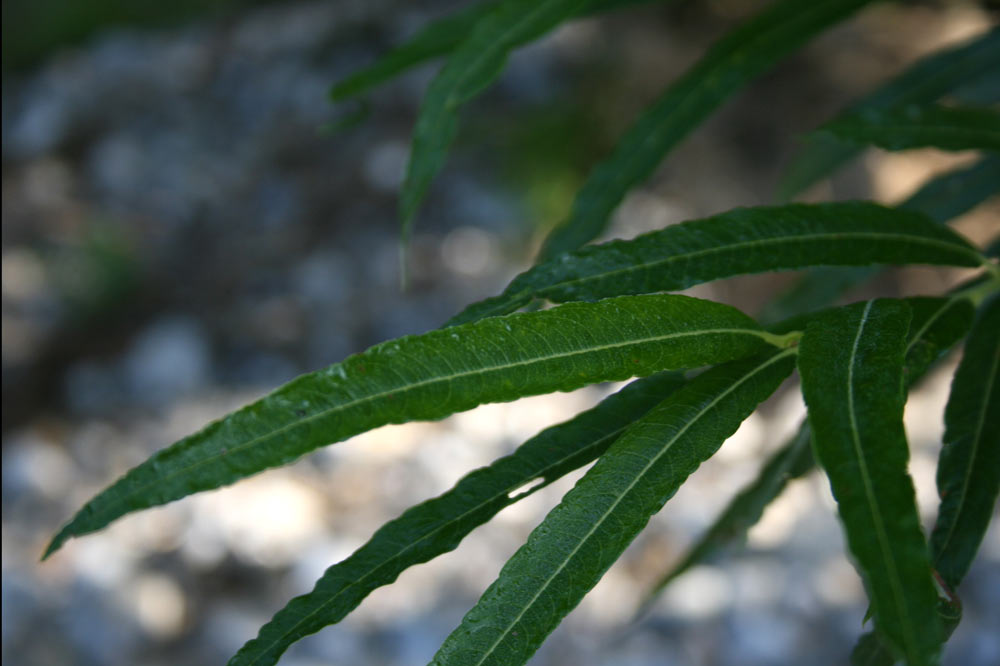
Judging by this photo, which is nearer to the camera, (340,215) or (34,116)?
(340,215)

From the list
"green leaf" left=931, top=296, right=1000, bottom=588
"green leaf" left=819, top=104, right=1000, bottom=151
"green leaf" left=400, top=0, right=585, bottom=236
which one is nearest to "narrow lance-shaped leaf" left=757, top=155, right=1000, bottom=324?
"green leaf" left=819, top=104, right=1000, bottom=151

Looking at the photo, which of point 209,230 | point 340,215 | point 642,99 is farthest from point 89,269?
point 642,99

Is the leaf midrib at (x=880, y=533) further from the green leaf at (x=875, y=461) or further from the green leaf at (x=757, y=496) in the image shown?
the green leaf at (x=757, y=496)

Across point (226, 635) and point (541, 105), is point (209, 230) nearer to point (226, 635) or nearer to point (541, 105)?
point (541, 105)

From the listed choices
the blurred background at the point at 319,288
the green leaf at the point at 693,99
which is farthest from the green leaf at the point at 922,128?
the blurred background at the point at 319,288

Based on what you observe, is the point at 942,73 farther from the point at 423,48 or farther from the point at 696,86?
the point at 423,48
